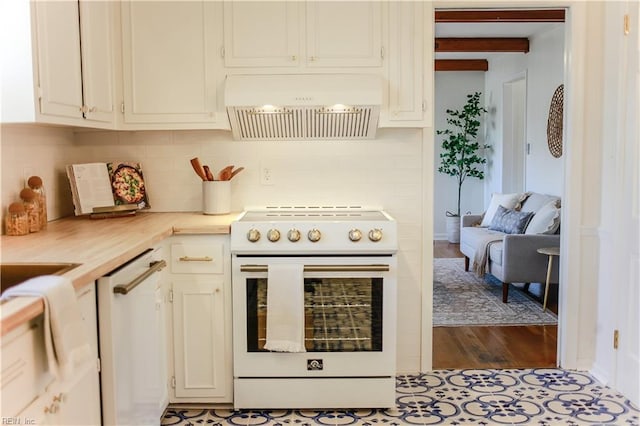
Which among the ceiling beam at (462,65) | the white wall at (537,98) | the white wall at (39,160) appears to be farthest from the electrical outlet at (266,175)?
the ceiling beam at (462,65)

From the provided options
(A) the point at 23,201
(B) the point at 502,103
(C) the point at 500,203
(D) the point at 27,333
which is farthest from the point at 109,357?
(B) the point at 502,103

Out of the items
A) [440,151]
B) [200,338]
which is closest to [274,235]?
[200,338]

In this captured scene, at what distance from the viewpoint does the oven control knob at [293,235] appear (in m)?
2.77

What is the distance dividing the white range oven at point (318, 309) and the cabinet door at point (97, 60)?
873 millimetres

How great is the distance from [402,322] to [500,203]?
11.1 ft

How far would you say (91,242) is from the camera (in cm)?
233

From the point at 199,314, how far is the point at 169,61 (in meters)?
1.32

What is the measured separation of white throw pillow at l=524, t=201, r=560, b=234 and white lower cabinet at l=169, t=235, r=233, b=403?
10.4ft

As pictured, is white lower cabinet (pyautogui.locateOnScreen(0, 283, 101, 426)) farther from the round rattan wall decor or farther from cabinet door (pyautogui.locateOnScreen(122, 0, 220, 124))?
the round rattan wall decor

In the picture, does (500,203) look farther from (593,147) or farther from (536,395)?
(536,395)

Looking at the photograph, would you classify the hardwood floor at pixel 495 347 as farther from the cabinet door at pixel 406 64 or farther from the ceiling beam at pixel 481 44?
the ceiling beam at pixel 481 44

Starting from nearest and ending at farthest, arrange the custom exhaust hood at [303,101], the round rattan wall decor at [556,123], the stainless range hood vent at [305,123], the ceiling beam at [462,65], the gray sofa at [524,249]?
the custom exhaust hood at [303,101] → the stainless range hood vent at [305,123] → the gray sofa at [524,249] → the round rattan wall decor at [556,123] → the ceiling beam at [462,65]

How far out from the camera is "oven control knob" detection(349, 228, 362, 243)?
277cm

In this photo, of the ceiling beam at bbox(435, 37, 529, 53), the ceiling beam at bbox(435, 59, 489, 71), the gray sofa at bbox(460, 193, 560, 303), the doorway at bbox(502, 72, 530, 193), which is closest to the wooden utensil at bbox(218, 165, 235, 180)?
the gray sofa at bbox(460, 193, 560, 303)
